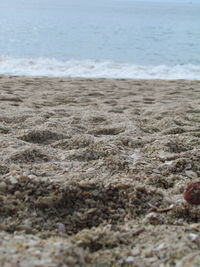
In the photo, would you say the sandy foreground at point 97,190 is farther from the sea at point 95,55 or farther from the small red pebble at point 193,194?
the sea at point 95,55

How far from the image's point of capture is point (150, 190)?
199cm

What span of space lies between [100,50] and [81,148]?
47.9 feet

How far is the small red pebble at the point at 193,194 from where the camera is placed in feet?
6.01

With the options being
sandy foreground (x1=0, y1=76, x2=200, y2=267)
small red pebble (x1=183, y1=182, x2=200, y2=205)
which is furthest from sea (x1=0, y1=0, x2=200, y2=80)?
small red pebble (x1=183, y1=182, x2=200, y2=205)

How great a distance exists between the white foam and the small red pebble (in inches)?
321

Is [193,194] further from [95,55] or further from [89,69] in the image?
[95,55]

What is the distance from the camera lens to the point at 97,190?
194 cm

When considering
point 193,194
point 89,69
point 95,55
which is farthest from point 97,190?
point 95,55

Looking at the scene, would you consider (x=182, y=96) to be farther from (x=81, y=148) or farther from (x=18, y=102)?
(x=81, y=148)

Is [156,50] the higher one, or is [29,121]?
[156,50]

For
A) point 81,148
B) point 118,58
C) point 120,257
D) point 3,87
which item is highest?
point 118,58

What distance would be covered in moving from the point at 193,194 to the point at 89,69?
976 cm

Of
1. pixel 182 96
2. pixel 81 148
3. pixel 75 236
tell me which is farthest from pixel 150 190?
pixel 182 96

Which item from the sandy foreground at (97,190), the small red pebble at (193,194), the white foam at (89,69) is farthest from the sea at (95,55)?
the small red pebble at (193,194)
